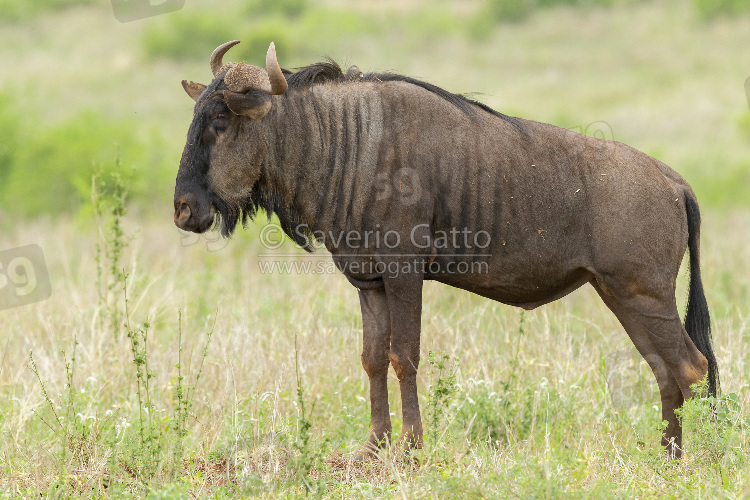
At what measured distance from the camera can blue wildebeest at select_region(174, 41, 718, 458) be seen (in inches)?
201

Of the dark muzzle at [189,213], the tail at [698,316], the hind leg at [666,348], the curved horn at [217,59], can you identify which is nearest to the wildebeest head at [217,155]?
the dark muzzle at [189,213]

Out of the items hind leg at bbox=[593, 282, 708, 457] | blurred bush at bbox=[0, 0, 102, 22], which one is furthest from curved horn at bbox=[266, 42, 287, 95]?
blurred bush at bbox=[0, 0, 102, 22]

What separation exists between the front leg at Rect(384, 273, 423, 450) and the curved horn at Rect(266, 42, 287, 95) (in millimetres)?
1217

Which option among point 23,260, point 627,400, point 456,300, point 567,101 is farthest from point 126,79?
point 627,400

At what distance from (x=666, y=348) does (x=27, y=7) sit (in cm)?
4200

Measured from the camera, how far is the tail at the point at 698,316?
565 centimetres

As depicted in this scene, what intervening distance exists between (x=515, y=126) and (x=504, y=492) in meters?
2.20

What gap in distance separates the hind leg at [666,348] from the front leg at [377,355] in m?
1.36

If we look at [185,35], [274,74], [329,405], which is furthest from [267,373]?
[185,35]

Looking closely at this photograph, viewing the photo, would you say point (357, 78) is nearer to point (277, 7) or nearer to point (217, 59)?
point (217, 59)

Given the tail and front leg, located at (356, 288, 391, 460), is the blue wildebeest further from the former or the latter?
the tail

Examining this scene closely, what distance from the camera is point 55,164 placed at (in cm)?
1866

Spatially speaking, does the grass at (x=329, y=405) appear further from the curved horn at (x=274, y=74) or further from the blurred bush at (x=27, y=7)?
the blurred bush at (x=27, y=7)

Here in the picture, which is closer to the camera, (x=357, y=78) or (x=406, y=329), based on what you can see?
(x=406, y=329)
